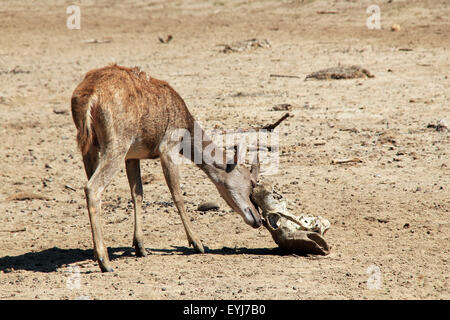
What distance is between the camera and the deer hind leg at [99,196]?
22.0ft

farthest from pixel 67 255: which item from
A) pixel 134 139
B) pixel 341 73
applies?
pixel 341 73

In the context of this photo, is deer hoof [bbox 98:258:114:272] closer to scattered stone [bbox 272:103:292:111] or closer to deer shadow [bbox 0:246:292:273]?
deer shadow [bbox 0:246:292:273]

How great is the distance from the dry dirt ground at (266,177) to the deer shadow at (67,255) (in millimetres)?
29

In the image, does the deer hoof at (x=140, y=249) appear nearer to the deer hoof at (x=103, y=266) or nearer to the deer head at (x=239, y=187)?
the deer hoof at (x=103, y=266)

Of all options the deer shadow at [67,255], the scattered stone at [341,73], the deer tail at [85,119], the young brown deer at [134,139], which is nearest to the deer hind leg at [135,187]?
the young brown deer at [134,139]

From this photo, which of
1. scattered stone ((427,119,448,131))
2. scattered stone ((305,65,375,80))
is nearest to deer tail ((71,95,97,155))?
scattered stone ((427,119,448,131))

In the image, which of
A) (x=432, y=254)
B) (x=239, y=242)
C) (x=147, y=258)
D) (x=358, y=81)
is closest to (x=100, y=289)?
(x=147, y=258)

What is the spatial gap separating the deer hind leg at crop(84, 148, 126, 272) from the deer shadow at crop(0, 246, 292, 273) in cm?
58

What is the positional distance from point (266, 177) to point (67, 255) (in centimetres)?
289

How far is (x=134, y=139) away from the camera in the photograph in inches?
281

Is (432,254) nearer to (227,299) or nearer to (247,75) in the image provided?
(227,299)

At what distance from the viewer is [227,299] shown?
19.1 feet

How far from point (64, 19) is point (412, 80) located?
40.0 feet

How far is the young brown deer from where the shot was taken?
22.1ft
